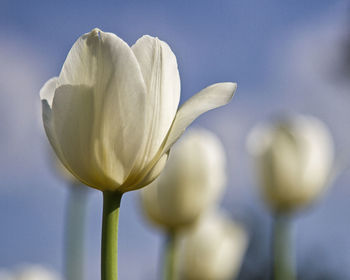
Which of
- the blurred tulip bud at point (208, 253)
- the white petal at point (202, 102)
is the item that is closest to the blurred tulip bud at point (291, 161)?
the blurred tulip bud at point (208, 253)

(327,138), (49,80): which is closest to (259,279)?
(327,138)

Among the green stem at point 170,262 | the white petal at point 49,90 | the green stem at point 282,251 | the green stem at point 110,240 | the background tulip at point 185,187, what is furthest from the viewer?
the green stem at point 282,251

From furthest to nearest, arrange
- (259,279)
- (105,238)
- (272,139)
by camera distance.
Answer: (259,279) → (272,139) → (105,238)

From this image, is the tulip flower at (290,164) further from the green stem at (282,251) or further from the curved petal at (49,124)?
the curved petal at (49,124)

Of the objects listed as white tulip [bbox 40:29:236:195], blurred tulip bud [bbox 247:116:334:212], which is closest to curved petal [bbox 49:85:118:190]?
white tulip [bbox 40:29:236:195]

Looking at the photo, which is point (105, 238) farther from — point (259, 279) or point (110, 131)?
point (259, 279)

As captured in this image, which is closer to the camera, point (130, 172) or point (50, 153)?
point (130, 172)
